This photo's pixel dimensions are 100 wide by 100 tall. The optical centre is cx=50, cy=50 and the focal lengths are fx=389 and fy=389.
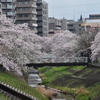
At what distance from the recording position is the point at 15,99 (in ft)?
82.8

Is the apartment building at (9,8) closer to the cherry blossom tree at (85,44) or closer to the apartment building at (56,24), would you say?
the apartment building at (56,24)

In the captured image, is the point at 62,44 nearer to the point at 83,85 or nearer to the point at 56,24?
the point at 83,85

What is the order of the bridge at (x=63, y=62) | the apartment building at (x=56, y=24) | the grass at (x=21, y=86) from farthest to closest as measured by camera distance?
the apartment building at (x=56, y=24) → the bridge at (x=63, y=62) → the grass at (x=21, y=86)

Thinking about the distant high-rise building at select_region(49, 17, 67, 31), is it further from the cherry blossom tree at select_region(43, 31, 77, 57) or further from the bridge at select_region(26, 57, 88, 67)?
the bridge at select_region(26, 57, 88, 67)

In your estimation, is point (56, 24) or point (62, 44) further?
point (56, 24)

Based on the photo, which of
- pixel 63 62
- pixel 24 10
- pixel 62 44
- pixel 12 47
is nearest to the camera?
pixel 12 47

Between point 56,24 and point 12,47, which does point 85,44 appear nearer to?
point 12,47

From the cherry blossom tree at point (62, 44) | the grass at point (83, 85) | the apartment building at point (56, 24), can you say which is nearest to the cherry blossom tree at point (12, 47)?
the grass at point (83, 85)

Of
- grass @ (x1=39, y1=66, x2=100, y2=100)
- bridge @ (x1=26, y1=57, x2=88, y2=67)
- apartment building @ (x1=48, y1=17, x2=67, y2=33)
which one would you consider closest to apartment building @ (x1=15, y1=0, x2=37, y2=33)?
apartment building @ (x1=48, y1=17, x2=67, y2=33)

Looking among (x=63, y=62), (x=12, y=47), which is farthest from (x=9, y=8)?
(x=12, y=47)

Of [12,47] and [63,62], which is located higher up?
[12,47]

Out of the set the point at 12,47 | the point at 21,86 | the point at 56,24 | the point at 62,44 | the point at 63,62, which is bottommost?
the point at 63,62

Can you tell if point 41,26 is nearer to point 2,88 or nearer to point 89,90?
point 89,90

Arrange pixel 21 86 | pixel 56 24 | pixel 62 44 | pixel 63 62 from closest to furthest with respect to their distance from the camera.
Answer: pixel 21 86 < pixel 63 62 < pixel 62 44 < pixel 56 24
